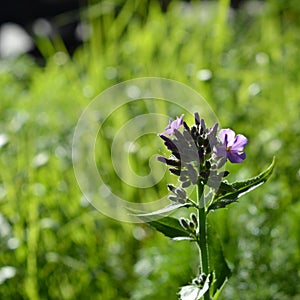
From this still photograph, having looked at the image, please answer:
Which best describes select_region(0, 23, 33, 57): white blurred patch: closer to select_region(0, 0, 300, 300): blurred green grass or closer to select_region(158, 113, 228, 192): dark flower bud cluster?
select_region(0, 0, 300, 300): blurred green grass

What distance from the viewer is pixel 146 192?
2.04 meters

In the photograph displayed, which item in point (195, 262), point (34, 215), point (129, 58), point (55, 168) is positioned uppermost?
point (129, 58)

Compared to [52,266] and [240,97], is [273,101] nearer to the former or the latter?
[240,97]

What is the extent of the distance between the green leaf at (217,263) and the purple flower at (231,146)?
→ 0.17 meters

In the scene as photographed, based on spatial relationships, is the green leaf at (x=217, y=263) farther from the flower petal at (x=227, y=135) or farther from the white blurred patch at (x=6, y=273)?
the white blurred patch at (x=6, y=273)

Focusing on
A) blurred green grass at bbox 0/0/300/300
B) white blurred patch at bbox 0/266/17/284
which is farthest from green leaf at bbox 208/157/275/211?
white blurred patch at bbox 0/266/17/284

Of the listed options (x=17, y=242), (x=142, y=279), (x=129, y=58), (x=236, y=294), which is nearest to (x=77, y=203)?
(x=17, y=242)

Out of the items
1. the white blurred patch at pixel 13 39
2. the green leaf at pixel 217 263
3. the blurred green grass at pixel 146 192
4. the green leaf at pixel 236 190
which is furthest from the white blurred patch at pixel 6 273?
the white blurred patch at pixel 13 39

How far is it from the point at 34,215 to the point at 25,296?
0.62 feet

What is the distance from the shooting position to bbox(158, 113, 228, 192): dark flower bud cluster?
98 centimetres

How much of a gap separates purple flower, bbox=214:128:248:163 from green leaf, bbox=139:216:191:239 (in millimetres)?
130

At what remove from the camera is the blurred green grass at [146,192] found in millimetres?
1548

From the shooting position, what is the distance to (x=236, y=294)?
149 cm

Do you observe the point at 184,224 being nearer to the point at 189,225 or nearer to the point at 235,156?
the point at 189,225
